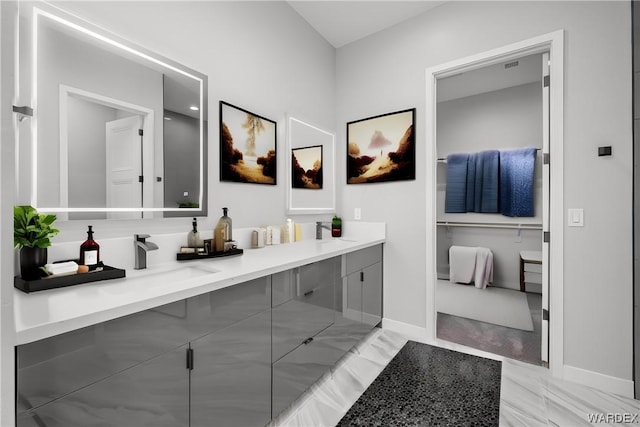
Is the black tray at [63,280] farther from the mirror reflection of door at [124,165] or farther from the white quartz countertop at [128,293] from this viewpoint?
the mirror reflection of door at [124,165]

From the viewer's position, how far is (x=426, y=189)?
2.51m

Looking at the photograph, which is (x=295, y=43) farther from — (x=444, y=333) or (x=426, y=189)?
(x=444, y=333)

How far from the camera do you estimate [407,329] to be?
261 centimetres

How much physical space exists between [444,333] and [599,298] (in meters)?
1.18

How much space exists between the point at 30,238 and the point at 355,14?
109 inches

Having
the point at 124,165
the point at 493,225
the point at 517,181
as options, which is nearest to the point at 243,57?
the point at 124,165

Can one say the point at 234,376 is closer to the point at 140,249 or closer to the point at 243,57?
the point at 140,249

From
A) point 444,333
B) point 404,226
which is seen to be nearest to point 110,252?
point 404,226

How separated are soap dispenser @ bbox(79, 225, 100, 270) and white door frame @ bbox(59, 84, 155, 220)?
0.15 metres

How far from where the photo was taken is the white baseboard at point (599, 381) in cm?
176

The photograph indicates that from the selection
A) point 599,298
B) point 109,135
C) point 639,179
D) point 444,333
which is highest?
point 109,135

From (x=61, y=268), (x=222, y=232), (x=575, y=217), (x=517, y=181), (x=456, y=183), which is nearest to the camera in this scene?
(x=61, y=268)

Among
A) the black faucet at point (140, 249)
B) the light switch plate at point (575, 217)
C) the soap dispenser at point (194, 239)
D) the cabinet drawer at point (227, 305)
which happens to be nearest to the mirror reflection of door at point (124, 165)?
the black faucet at point (140, 249)

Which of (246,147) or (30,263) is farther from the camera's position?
(246,147)
